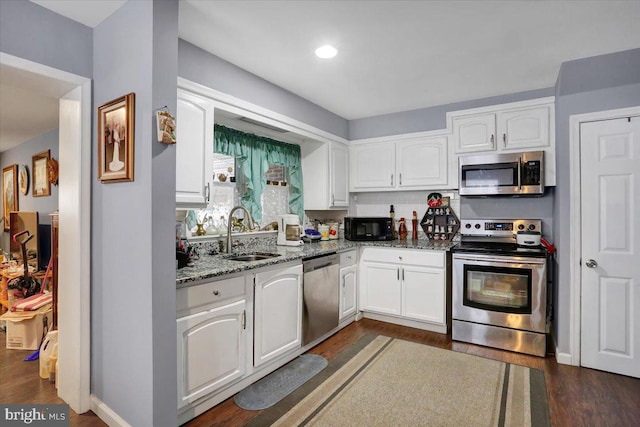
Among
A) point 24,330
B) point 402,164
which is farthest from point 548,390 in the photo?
point 24,330

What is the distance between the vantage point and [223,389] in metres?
2.15

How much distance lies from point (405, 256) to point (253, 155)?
1871mm

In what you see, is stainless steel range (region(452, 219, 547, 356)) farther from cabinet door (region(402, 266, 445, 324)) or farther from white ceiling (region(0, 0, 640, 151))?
white ceiling (region(0, 0, 640, 151))

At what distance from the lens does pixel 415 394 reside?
226 cm

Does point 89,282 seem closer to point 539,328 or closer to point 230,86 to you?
point 230,86

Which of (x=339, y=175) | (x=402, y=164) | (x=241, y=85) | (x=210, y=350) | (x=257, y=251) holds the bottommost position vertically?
(x=210, y=350)

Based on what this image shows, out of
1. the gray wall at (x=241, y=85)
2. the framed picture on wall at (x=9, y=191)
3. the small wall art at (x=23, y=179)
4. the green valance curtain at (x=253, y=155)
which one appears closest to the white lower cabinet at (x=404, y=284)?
the green valance curtain at (x=253, y=155)

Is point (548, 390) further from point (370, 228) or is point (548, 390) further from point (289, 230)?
point (289, 230)

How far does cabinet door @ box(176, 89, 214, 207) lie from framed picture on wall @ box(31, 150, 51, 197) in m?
3.28

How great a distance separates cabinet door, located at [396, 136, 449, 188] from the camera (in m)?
3.63

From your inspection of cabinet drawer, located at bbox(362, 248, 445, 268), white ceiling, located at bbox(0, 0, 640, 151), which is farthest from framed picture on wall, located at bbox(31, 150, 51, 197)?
cabinet drawer, located at bbox(362, 248, 445, 268)

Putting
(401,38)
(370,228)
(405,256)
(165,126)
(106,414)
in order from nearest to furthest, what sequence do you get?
(165,126)
(106,414)
(401,38)
(405,256)
(370,228)

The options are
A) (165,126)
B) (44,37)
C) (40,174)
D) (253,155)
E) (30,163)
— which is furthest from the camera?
(30,163)

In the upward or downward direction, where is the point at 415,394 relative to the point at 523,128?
downward
